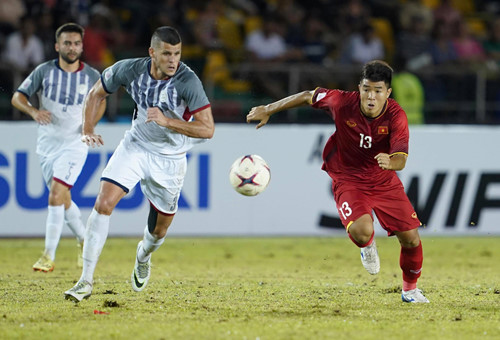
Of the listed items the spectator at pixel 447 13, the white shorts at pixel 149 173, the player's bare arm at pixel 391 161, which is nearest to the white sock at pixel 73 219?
the white shorts at pixel 149 173

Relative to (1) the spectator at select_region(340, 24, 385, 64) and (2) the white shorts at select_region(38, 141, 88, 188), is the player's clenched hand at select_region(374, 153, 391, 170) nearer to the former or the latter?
(2) the white shorts at select_region(38, 141, 88, 188)

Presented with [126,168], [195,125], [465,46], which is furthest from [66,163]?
[465,46]

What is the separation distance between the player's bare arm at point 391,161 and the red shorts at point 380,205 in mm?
607

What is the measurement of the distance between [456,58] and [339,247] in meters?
5.59

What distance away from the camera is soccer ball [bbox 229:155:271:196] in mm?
8078

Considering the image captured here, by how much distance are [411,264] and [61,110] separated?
4.82 meters

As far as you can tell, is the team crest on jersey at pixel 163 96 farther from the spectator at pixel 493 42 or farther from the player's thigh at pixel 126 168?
Answer: the spectator at pixel 493 42

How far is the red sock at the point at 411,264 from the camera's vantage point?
7828mm

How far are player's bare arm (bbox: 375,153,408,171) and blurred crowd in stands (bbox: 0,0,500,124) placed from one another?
693cm

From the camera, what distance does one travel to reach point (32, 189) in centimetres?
1303

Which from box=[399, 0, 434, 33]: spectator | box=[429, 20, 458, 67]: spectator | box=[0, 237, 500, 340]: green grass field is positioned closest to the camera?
box=[0, 237, 500, 340]: green grass field

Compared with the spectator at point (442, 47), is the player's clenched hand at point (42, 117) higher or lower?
lower

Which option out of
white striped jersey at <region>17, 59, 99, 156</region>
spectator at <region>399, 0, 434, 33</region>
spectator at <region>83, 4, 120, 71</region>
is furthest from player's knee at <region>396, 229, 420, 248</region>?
spectator at <region>399, 0, 434, 33</region>

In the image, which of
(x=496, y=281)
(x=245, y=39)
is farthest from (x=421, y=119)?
(x=496, y=281)
